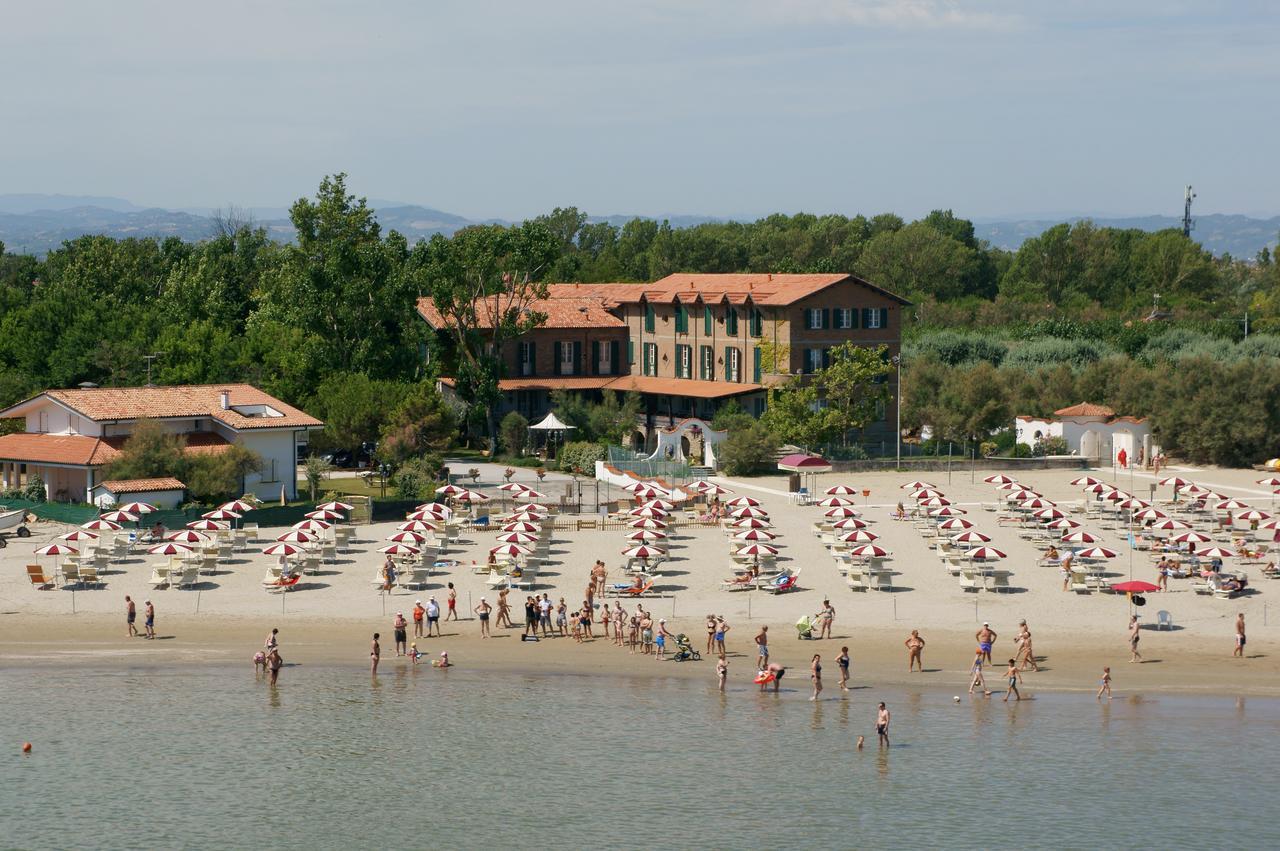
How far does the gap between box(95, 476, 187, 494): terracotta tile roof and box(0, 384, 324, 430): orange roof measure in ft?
14.0

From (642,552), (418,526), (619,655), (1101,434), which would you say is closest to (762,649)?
(619,655)

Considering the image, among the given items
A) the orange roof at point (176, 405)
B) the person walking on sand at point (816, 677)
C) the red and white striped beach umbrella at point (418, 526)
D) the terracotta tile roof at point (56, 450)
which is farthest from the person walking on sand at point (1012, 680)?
the terracotta tile roof at point (56, 450)

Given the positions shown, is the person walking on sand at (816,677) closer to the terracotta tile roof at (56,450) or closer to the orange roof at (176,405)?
the terracotta tile roof at (56,450)

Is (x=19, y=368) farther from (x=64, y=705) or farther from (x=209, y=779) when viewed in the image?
(x=209, y=779)

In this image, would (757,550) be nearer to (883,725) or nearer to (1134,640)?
(1134,640)

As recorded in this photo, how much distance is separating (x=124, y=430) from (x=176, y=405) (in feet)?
8.25

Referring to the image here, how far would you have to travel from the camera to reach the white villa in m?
58.7

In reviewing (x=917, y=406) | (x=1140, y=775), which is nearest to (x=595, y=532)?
(x=1140, y=775)

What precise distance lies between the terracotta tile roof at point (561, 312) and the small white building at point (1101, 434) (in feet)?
79.7

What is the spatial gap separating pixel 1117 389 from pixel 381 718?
172ft

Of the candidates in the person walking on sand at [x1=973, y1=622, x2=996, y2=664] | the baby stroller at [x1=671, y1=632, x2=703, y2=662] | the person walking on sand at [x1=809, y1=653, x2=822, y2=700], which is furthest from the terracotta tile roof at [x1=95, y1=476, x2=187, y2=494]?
the person walking on sand at [x1=973, y1=622, x2=996, y2=664]

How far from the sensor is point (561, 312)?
8656cm

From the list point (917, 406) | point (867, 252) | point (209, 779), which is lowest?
point (209, 779)

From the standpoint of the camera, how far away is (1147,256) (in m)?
154
